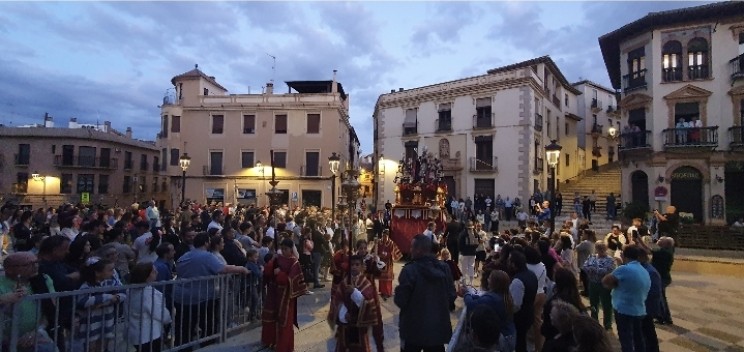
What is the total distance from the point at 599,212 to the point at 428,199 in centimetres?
1641

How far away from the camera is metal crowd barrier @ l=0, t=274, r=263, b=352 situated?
360cm

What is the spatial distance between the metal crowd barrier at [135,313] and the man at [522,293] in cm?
384

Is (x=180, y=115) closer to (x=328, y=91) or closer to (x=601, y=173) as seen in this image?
Result: (x=328, y=91)

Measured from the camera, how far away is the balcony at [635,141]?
21.8 metres

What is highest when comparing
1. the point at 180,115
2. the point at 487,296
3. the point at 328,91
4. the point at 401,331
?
the point at 328,91

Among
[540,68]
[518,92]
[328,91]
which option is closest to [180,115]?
[328,91]

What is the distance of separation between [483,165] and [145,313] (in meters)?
26.0

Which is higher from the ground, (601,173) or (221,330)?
(601,173)

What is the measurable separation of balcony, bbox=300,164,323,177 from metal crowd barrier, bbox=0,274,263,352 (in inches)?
1042

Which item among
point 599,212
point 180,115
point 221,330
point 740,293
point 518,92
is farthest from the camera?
point 180,115

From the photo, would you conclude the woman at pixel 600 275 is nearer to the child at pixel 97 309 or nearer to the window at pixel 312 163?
the child at pixel 97 309

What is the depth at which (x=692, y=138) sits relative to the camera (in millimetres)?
20562

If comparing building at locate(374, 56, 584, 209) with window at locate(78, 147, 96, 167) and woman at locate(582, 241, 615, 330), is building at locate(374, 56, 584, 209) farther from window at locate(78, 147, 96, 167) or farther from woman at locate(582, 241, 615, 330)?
window at locate(78, 147, 96, 167)

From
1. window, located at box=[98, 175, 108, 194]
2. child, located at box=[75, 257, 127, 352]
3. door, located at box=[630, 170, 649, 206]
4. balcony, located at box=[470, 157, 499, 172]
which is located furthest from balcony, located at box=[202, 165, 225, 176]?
child, located at box=[75, 257, 127, 352]
